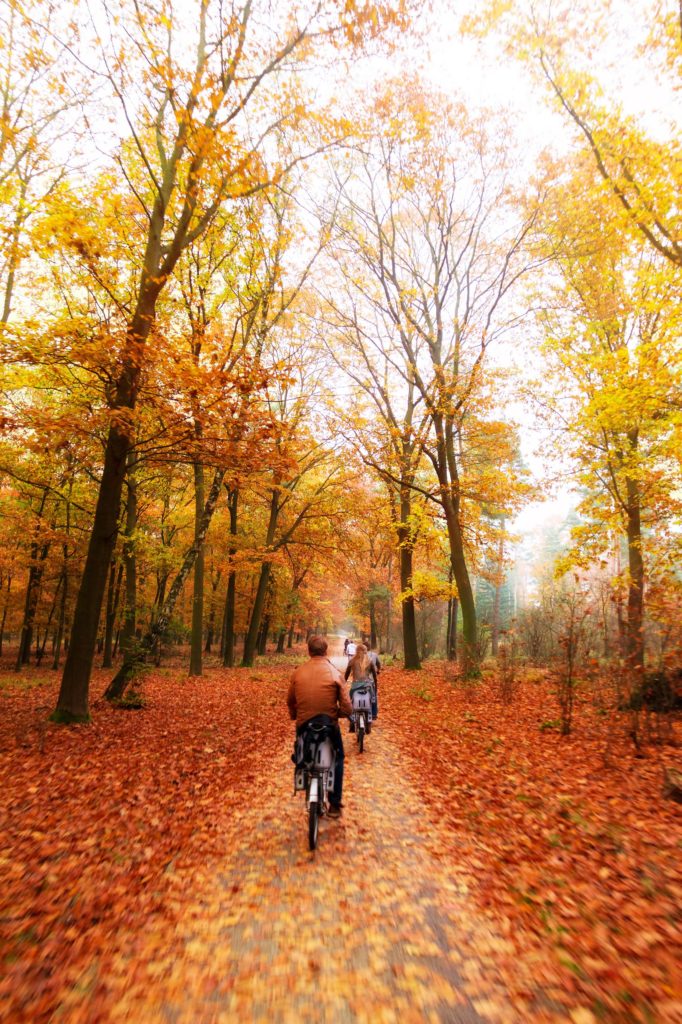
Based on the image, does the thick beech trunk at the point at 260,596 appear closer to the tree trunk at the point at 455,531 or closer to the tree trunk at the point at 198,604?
the tree trunk at the point at 198,604

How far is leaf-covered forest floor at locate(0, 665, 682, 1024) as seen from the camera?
2949 millimetres

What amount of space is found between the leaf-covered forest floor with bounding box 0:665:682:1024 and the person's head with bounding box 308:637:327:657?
1.97m

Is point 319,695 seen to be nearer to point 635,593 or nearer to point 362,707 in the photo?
point 362,707

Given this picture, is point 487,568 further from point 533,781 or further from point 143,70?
point 143,70

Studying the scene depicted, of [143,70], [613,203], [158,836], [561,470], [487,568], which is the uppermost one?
[143,70]

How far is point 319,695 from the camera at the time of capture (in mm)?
5441

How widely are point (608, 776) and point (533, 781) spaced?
0.99m

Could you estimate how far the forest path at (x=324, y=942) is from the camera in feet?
9.45

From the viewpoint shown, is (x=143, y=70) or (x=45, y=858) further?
Answer: (x=143, y=70)

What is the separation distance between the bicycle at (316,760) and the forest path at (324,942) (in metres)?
0.57

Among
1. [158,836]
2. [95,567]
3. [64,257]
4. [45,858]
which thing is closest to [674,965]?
[158,836]

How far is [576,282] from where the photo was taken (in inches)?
588

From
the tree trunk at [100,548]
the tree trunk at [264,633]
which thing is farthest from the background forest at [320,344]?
the tree trunk at [264,633]

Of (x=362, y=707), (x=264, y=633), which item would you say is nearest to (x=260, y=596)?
(x=264, y=633)
